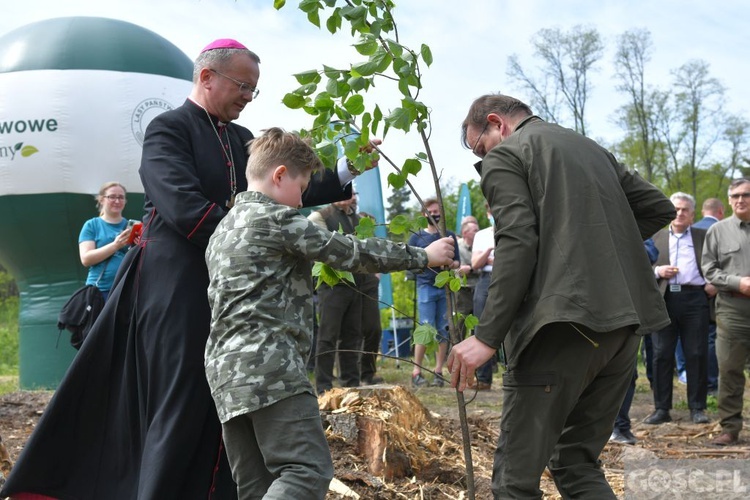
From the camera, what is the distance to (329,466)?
295 centimetres

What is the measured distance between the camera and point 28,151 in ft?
34.6

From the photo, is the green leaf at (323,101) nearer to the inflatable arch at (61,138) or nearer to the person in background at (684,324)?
the person in background at (684,324)

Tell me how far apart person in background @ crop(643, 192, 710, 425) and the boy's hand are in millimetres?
5402

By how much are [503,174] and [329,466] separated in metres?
1.24

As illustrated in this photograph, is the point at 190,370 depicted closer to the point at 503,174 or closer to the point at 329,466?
the point at 329,466

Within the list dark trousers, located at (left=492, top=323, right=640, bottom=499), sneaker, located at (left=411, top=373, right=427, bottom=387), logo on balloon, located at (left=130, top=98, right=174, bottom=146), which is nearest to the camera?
dark trousers, located at (left=492, top=323, right=640, bottom=499)

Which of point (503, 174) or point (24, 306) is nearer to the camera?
point (503, 174)

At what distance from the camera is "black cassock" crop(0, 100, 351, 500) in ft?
11.3

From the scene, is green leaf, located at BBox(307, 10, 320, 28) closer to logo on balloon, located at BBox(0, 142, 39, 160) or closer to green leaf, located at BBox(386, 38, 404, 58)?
green leaf, located at BBox(386, 38, 404, 58)

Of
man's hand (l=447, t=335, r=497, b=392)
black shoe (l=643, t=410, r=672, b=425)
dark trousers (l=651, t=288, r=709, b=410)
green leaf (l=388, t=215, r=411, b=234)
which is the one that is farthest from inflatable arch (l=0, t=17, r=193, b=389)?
man's hand (l=447, t=335, r=497, b=392)

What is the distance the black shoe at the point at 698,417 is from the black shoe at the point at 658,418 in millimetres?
242

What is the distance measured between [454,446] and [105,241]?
3465 mm

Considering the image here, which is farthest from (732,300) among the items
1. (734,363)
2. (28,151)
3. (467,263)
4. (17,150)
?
(17,150)

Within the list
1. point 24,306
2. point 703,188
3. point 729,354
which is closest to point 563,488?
point 729,354
